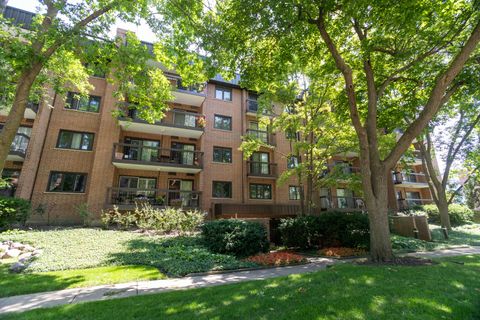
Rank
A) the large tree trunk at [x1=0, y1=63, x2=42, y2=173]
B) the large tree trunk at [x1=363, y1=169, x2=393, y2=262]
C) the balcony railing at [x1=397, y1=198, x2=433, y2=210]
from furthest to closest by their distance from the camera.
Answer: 1. the balcony railing at [x1=397, y1=198, x2=433, y2=210]
2. the large tree trunk at [x1=363, y1=169, x2=393, y2=262]
3. the large tree trunk at [x1=0, y1=63, x2=42, y2=173]

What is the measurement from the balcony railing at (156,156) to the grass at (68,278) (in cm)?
1032

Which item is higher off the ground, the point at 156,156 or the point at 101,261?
the point at 156,156

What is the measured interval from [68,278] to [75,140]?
13.9 meters

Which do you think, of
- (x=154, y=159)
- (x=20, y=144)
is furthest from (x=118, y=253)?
(x=20, y=144)

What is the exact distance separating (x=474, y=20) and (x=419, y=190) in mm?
27720

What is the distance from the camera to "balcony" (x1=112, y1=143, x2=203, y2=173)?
54.3 ft

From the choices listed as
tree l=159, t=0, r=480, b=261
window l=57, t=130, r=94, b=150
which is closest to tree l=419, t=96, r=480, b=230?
tree l=159, t=0, r=480, b=261

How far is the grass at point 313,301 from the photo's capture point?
3.62 meters

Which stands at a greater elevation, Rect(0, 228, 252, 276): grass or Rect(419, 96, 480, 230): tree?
Rect(419, 96, 480, 230): tree

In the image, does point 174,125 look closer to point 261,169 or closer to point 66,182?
point 66,182

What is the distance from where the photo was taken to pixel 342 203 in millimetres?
23797

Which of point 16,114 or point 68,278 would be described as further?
point 16,114

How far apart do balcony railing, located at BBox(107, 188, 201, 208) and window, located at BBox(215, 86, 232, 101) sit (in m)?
9.10

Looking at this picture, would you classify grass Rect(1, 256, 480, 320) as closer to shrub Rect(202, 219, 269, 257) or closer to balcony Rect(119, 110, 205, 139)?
shrub Rect(202, 219, 269, 257)
